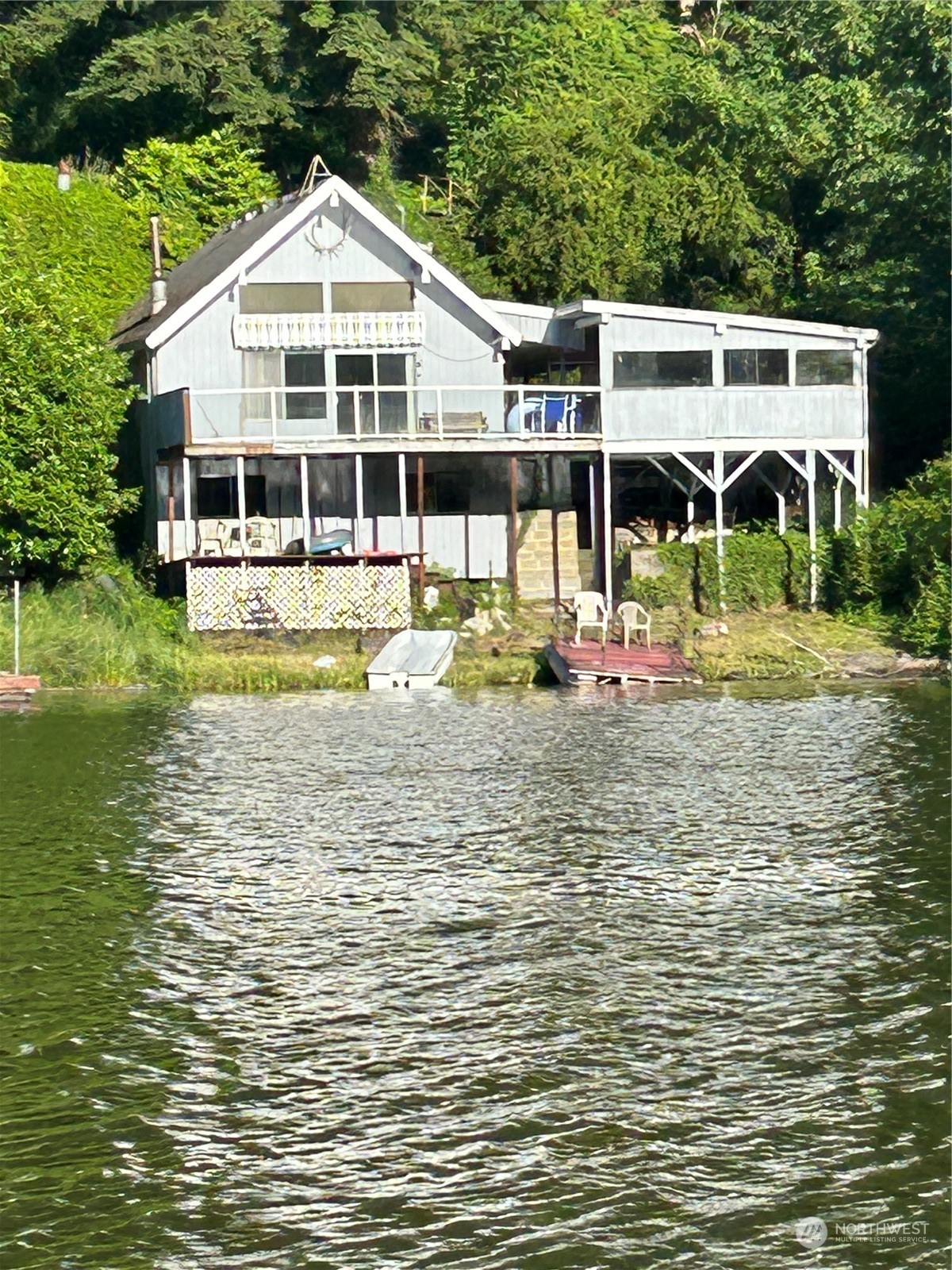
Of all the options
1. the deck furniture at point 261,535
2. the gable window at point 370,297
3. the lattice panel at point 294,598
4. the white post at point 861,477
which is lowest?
the lattice panel at point 294,598

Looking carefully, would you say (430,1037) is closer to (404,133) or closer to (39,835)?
(39,835)

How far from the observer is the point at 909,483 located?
39.8 metres

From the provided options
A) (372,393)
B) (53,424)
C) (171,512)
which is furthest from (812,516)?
(53,424)

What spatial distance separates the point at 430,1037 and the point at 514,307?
3198cm

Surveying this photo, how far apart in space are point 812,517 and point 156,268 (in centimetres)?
1802

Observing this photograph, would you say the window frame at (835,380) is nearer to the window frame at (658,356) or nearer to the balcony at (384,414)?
the window frame at (658,356)

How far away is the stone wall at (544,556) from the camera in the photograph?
4231 centimetres

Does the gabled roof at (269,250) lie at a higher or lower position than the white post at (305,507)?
higher

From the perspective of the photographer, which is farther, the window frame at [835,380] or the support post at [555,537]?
the support post at [555,537]

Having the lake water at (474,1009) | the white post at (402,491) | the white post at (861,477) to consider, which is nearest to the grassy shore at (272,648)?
the white post at (402,491)

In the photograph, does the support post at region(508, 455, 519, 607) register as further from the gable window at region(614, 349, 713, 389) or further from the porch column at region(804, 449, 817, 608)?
the porch column at region(804, 449, 817, 608)

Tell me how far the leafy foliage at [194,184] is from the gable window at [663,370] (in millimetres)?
16288

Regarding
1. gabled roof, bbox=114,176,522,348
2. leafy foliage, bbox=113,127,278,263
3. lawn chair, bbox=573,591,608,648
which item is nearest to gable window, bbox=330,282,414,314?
gabled roof, bbox=114,176,522,348

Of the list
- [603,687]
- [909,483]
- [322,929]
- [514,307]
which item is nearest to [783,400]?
[909,483]
